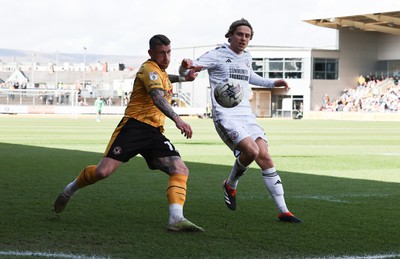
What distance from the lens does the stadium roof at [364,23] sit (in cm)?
7750

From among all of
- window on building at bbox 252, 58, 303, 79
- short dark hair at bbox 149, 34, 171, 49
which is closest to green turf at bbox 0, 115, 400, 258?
short dark hair at bbox 149, 34, 171, 49

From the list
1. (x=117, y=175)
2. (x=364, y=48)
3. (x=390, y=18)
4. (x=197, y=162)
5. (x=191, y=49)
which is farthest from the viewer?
(x=191, y=49)

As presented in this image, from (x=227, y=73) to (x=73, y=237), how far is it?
9.72ft

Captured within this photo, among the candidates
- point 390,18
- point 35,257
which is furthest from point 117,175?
point 390,18

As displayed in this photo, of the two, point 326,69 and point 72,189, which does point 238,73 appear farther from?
point 326,69

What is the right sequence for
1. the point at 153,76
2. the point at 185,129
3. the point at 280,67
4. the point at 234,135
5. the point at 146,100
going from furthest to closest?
1. the point at 280,67
2. the point at 234,135
3. the point at 146,100
4. the point at 153,76
5. the point at 185,129

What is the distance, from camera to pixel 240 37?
9250 millimetres

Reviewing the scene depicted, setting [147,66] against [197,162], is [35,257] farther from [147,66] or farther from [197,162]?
[197,162]

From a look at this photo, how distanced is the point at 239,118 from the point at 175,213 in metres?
1.90

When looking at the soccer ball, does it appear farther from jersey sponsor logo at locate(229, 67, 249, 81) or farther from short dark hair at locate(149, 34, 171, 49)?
short dark hair at locate(149, 34, 171, 49)

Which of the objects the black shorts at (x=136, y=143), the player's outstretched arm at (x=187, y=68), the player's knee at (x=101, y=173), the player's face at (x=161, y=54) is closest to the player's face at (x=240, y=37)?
the player's outstretched arm at (x=187, y=68)

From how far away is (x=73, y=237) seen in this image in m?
7.38

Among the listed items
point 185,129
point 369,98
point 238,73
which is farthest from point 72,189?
point 369,98

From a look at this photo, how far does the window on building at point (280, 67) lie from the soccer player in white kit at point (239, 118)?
263ft
